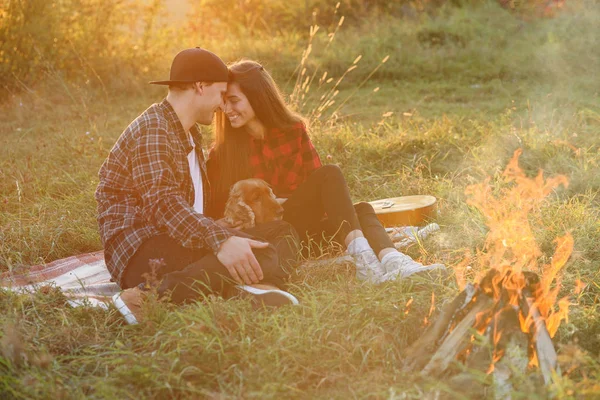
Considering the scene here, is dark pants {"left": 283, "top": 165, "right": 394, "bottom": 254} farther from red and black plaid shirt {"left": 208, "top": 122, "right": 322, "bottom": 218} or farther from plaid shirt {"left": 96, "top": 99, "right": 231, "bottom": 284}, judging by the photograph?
plaid shirt {"left": 96, "top": 99, "right": 231, "bottom": 284}

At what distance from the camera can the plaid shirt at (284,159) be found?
4223 mm

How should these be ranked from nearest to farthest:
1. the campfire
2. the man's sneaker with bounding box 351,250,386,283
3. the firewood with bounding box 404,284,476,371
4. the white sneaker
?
the campfire, the firewood with bounding box 404,284,476,371, the man's sneaker with bounding box 351,250,386,283, the white sneaker

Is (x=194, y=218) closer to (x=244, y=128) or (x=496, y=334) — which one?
(x=244, y=128)

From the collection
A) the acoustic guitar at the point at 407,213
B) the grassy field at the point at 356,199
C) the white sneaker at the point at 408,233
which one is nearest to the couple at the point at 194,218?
the grassy field at the point at 356,199

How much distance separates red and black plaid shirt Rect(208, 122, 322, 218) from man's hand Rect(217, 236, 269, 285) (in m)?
1.10

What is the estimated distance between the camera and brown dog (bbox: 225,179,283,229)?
146 inches

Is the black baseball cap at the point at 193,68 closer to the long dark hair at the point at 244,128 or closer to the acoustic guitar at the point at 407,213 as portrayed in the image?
the long dark hair at the point at 244,128

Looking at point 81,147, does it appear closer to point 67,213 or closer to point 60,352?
point 67,213

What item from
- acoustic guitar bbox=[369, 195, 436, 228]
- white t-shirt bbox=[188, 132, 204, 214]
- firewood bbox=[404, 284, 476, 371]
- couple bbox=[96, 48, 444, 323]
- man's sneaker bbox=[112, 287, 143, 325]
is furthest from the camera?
acoustic guitar bbox=[369, 195, 436, 228]

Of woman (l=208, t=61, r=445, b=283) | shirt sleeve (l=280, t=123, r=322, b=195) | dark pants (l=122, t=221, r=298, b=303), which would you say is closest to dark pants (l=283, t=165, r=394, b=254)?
woman (l=208, t=61, r=445, b=283)

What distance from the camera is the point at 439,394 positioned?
233 cm

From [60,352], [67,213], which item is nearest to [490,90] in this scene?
[67,213]

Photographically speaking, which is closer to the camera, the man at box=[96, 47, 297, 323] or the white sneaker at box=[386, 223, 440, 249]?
the man at box=[96, 47, 297, 323]

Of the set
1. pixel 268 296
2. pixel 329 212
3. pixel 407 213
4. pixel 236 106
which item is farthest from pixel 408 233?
pixel 268 296
